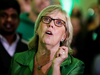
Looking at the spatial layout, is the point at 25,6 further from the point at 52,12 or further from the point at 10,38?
the point at 52,12

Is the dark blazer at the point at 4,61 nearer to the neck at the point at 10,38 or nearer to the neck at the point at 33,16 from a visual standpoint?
the neck at the point at 10,38

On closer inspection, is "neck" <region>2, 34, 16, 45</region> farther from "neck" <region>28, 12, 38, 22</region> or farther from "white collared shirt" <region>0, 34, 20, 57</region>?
"neck" <region>28, 12, 38, 22</region>

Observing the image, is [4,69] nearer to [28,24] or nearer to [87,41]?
[28,24]

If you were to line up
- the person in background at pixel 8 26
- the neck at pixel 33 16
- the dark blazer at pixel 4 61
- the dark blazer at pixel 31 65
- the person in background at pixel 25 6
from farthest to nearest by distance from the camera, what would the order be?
the person in background at pixel 25 6 < the neck at pixel 33 16 < the person in background at pixel 8 26 < the dark blazer at pixel 4 61 < the dark blazer at pixel 31 65

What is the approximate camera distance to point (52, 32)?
1.23 meters

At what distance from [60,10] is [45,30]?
0.24m

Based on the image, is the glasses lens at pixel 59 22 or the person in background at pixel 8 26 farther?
the person in background at pixel 8 26

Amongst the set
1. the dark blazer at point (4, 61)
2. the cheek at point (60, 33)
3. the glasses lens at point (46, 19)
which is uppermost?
the glasses lens at point (46, 19)

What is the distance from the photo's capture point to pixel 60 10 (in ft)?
4.40

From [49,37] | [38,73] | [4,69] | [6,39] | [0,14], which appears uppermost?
[0,14]

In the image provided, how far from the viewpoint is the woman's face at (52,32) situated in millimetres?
1217

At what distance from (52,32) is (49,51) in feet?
0.57

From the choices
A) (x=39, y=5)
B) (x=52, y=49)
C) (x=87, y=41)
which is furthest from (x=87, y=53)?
(x=39, y=5)

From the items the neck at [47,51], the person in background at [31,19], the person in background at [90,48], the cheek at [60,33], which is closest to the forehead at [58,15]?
the cheek at [60,33]
